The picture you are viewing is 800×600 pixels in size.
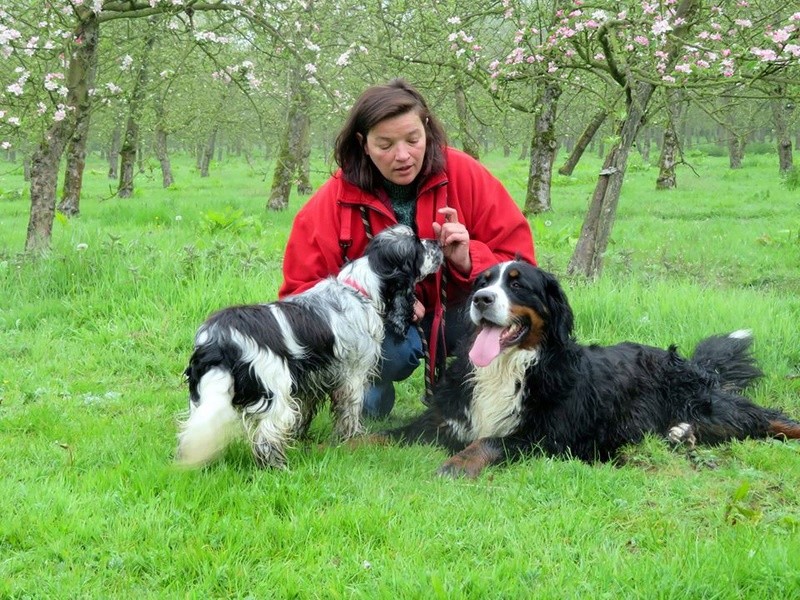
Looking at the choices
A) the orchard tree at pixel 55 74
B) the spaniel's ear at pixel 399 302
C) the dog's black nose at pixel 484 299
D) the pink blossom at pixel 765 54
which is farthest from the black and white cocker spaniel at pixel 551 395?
the orchard tree at pixel 55 74

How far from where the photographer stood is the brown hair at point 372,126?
4.12 meters

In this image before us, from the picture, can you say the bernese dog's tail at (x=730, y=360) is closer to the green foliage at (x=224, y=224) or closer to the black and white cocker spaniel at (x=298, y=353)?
the black and white cocker spaniel at (x=298, y=353)

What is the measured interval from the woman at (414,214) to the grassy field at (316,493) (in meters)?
0.85

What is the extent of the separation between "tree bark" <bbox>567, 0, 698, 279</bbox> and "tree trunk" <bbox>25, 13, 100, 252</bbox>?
4973 mm

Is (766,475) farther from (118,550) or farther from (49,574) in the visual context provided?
(49,574)

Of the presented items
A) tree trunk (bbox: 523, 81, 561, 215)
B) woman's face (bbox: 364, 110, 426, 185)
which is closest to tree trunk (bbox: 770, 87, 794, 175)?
tree trunk (bbox: 523, 81, 561, 215)

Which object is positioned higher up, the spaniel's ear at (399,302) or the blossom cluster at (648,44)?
the blossom cluster at (648,44)

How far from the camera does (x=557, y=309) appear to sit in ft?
12.8

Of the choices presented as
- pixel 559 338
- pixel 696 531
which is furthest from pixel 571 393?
pixel 696 531

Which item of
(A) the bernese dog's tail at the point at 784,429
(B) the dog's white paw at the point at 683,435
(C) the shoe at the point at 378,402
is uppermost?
(A) the bernese dog's tail at the point at 784,429

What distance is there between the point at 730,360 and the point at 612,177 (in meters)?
2.81

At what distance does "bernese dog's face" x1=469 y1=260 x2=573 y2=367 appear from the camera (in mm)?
3742

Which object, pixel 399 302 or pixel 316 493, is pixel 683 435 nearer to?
pixel 399 302

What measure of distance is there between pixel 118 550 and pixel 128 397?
2134mm
